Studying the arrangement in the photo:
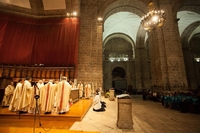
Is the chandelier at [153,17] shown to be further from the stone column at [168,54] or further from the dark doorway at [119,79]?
the dark doorway at [119,79]

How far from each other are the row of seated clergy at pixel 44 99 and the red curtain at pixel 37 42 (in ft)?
15.9

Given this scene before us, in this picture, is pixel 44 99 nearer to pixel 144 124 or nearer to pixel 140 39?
pixel 144 124

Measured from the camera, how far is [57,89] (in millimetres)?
4215

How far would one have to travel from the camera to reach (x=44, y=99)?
403 cm

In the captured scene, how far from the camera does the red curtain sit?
880 centimetres

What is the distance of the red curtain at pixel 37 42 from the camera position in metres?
8.80

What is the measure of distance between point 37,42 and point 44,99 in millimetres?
7560

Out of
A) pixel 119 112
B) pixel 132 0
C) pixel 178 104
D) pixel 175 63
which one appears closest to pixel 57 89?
pixel 119 112

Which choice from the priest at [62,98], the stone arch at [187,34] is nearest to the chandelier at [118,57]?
the stone arch at [187,34]

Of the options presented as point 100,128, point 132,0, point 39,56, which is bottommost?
point 100,128

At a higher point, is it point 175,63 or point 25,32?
Answer: point 25,32

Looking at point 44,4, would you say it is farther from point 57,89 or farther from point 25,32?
point 57,89

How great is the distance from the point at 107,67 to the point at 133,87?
5884mm

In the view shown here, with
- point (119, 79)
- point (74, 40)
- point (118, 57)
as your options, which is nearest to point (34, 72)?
point (74, 40)
